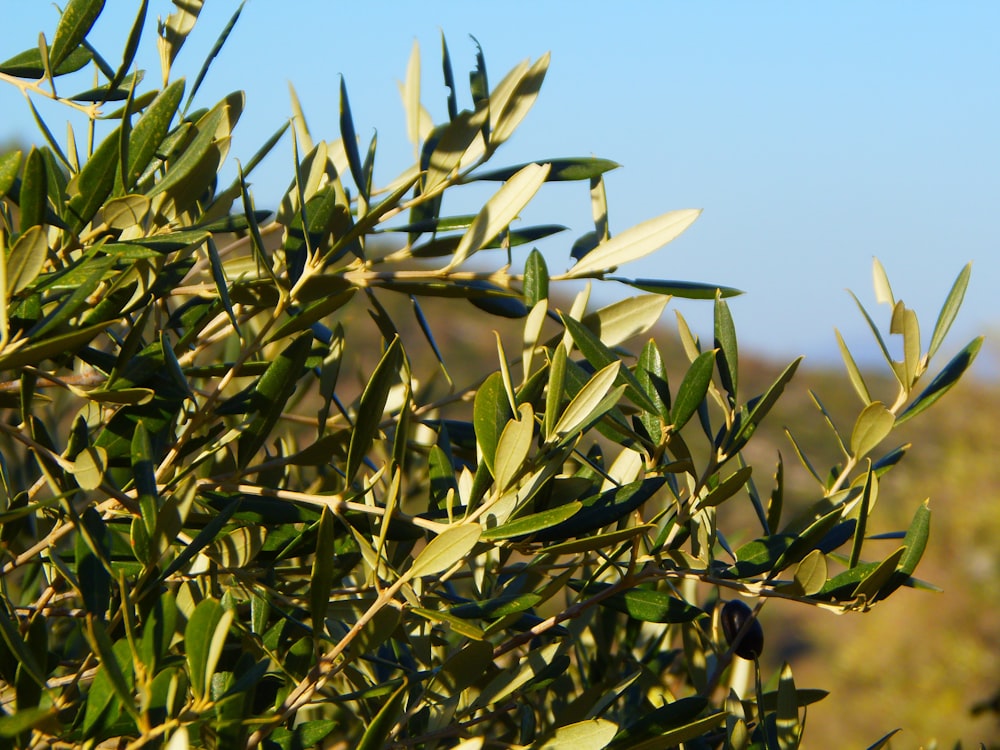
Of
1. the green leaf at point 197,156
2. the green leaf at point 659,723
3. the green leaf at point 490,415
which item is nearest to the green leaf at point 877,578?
the green leaf at point 659,723

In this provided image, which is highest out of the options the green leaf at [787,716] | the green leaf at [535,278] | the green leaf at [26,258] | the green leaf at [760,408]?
the green leaf at [26,258]

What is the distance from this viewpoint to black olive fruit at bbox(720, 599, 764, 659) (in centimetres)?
70

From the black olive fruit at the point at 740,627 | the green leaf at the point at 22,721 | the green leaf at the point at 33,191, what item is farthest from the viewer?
the black olive fruit at the point at 740,627

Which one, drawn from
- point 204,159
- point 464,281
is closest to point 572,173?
point 464,281

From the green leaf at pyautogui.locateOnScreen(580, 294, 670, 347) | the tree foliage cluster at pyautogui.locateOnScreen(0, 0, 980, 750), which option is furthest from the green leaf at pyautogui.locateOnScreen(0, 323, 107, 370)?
the green leaf at pyautogui.locateOnScreen(580, 294, 670, 347)

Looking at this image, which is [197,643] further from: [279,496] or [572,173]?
[572,173]

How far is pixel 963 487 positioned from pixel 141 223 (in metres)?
7.36

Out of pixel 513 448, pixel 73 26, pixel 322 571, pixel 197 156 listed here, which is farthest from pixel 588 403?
pixel 73 26

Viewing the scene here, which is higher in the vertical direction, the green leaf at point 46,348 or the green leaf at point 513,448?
the green leaf at point 46,348

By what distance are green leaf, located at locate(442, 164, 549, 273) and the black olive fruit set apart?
0.34 m

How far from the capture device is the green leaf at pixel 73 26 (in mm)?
560

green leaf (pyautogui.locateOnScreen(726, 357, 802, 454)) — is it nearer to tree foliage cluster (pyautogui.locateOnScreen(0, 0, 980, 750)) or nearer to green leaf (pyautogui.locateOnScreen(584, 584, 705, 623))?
tree foliage cluster (pyautogui.locateOnScreen(0, 0, 980, 750))

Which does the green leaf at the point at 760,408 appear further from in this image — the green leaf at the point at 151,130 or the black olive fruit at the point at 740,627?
the green leaf at the point at 151,130

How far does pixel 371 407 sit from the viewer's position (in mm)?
509
